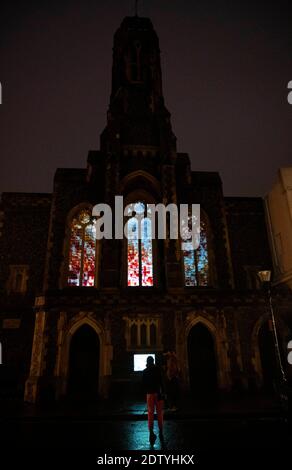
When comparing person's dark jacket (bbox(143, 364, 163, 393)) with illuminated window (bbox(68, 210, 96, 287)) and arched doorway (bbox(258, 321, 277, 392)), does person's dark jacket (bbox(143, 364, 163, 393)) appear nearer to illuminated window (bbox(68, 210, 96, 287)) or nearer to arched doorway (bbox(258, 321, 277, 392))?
illuminated window (bbox(68, 210, 96, 287))

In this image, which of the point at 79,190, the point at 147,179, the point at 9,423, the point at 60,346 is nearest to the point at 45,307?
the point at 60,346

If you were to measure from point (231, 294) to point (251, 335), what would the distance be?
7.41 feet

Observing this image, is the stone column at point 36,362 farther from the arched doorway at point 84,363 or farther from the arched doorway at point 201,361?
the arched doorway at point 201,361

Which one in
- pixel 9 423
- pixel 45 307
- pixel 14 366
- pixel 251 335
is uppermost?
pixel 45 307

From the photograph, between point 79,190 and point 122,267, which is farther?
point 79,190

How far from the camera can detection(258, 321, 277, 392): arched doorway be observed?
47.6ft

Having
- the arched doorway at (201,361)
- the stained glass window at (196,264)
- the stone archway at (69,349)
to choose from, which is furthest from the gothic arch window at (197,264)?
the stone archway at (69,349)

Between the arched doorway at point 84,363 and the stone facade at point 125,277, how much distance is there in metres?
0.37

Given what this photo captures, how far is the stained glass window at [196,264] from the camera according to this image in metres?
16.6

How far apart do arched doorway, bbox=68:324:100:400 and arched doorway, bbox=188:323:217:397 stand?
474 centimetres

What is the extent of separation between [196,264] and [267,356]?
602 cm

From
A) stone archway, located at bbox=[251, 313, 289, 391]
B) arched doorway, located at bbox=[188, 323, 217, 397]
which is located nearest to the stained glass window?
arched doorway, located at bbox=[188, 323, 217, 397]

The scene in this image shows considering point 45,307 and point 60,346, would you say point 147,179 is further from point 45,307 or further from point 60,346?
point 60,346

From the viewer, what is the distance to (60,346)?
1383 centimetres
